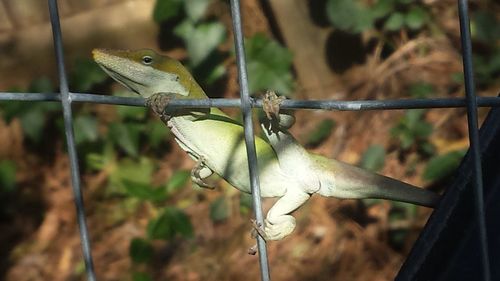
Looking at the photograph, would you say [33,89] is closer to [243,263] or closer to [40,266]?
[40,266]

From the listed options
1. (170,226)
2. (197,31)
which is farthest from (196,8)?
(170,226)

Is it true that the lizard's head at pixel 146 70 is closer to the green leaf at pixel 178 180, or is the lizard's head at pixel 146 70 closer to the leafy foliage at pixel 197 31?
the green leaf at pixel 178 180

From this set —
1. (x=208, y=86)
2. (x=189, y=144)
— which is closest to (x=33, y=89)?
(x=208, y=86)

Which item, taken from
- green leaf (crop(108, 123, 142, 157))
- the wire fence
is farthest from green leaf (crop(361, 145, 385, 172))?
the wire fence

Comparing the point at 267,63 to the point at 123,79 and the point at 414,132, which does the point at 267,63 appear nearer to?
the point at 414,132

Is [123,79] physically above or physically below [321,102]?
above

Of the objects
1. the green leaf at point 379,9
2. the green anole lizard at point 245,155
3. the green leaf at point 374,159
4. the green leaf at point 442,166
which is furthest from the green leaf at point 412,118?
the green anole lizard at point 245,155

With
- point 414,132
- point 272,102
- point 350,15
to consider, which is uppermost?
point 350,15
